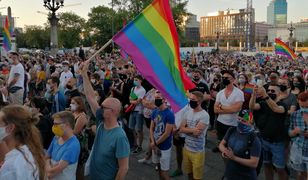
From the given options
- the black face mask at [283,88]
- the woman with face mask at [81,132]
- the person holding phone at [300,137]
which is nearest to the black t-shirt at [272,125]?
the person holding phone at [300,137]

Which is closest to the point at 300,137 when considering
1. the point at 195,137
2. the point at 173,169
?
the point at 195,137

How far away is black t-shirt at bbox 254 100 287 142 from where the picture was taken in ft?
17.6

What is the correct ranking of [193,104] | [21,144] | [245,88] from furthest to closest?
[245,88] < [193,104] < [21,144]

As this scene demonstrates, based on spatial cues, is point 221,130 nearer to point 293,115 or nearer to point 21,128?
point 293,115

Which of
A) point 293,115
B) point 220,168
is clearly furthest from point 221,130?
point 293,115

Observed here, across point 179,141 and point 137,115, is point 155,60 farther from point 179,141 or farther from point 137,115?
point 137,115

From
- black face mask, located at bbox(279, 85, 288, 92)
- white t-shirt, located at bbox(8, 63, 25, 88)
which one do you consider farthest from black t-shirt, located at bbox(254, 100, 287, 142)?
white t-shirt, located at bbox(8, 63, 25, 88)

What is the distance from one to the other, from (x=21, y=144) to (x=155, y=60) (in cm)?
242

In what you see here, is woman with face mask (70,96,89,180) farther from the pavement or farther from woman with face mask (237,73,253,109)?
woman with face mask (237,73,253,109)

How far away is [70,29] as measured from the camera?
94.9m

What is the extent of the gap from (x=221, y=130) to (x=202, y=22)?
157 meters

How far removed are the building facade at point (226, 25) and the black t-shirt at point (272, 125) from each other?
13004 cm

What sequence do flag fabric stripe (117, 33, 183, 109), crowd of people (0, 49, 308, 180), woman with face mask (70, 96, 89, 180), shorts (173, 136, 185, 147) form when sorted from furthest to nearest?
shorts (173, 136, 185, 147)
woman with face mask (70, 96, 89, 180)
flag fabric stripe (117, 33, 183, 109)
crowd of people (0, 49, 308, 180)

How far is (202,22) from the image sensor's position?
159 m
